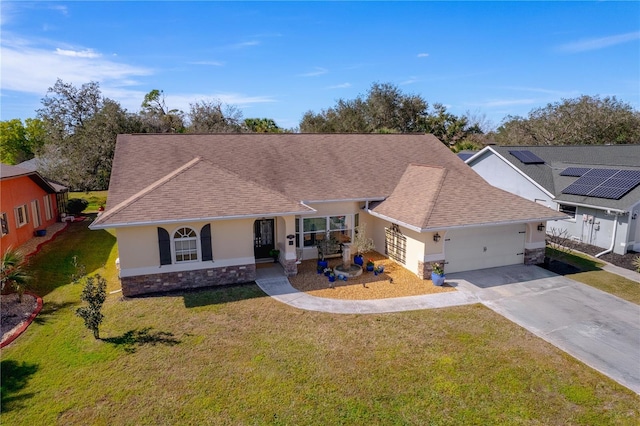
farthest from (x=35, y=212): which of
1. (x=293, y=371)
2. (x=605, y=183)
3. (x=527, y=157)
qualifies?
(x=605, y=183)

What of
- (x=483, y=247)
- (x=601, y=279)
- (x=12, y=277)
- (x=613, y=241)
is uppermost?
(x=483, y=247)

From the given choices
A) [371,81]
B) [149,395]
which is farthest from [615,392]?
[371,81]

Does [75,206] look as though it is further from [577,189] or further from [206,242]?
[577,189]

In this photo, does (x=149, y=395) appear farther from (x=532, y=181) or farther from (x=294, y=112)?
(x=294, y=112)

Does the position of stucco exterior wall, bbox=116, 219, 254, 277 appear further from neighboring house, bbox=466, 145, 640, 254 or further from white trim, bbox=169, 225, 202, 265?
neighboring house, bbox=466, 145, 640, 254

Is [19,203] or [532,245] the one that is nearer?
[532,245]

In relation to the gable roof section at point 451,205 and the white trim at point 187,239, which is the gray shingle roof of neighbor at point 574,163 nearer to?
the gable roof section at point 451,205
